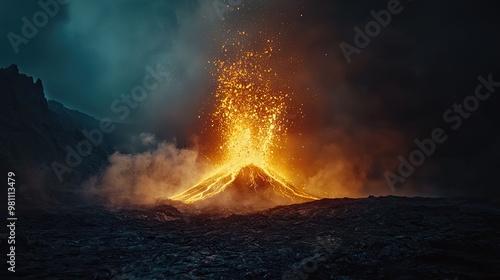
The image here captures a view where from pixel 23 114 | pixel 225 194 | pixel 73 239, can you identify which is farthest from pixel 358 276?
pixel 23 114

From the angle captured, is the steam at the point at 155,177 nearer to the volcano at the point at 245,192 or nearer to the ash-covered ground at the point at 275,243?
the volcano at the point at 245,192

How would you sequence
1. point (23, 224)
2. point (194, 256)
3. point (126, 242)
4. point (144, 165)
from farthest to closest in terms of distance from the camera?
point (144, 165)
point (23, 224)
point (126, 242)
point (194, 256)

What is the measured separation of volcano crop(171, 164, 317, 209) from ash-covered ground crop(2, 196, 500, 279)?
10.5 m

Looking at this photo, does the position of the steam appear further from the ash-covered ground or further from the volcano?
the ash-covered ground

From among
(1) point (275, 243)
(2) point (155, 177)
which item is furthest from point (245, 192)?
(2) point (155, 177)

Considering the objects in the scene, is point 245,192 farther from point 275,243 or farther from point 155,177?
point 155,177

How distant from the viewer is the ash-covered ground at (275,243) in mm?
18125

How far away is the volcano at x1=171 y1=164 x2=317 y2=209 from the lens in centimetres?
4582

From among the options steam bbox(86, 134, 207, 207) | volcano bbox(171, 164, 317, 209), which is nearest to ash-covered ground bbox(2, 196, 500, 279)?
volcano bbox(171, 164, 317, 209)

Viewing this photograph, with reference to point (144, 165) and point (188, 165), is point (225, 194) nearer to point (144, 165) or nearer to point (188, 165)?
point (188, 165)

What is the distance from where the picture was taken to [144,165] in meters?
101

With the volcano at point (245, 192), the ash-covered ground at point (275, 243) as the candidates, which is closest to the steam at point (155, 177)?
the volcano at point (245, 192)

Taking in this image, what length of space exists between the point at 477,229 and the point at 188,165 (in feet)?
235

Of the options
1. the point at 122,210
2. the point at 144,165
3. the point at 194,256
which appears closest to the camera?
the point at 194,256
